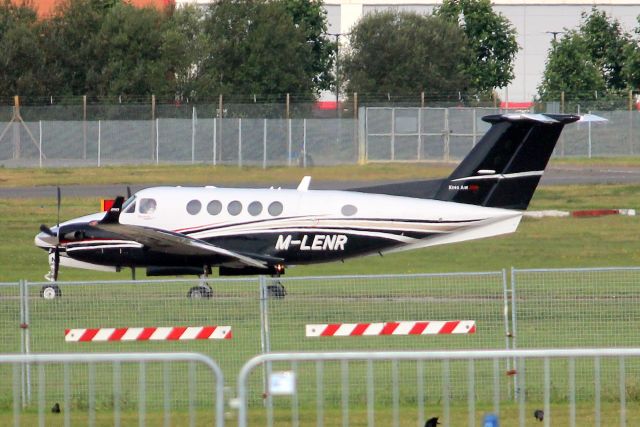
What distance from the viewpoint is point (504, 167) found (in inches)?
938

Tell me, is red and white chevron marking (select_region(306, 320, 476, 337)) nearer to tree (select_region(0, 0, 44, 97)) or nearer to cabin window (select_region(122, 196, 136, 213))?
cabin window (select_region(122, 196, 136, 213))

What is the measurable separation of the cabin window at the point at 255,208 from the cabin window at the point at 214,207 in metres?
0.53

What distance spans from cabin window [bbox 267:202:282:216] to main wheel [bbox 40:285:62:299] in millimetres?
9028

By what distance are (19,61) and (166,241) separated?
36299mm

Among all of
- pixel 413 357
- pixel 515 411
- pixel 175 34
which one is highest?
pixel 175 34

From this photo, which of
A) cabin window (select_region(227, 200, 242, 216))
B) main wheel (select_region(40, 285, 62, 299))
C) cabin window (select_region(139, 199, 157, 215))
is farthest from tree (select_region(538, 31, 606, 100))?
main wheel (select_region(40, 285, 62, 299))

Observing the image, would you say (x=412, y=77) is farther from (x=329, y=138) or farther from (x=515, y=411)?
(x=515, y=411)

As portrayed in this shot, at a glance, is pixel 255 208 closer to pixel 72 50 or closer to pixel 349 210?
pixel 349 210

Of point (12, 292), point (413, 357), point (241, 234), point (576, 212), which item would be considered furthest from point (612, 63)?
point (413, 357)

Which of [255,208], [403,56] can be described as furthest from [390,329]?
[403,56]

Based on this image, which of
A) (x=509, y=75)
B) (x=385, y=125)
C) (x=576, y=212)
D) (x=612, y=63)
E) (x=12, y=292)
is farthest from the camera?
(x=509, y=75)

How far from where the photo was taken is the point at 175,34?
58938 mm

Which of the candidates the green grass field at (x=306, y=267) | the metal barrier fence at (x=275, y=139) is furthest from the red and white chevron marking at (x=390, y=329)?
the metal barrier fence at (x=275, y=139)

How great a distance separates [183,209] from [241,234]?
3.64 ft
